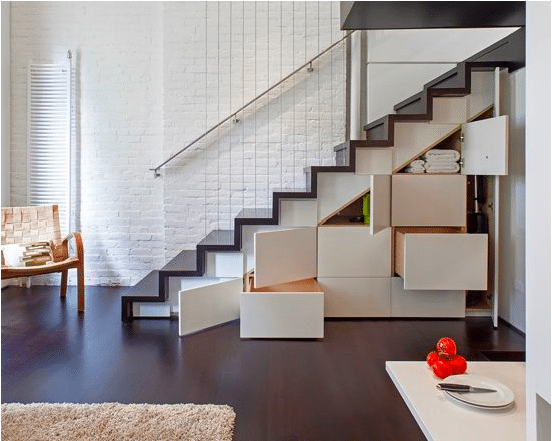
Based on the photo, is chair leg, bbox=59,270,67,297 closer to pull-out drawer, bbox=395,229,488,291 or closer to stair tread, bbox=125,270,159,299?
stair tread, bbox=125,270,159,299

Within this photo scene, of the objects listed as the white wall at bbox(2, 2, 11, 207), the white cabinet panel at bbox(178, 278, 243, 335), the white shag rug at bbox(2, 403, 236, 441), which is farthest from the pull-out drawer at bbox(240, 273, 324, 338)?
the white wall at bbox(2, 2, 11, 207)

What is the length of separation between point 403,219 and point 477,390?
289 centimetres

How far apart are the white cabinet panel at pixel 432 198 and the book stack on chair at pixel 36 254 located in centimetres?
285

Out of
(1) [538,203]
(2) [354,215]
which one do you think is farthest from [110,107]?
(1) [538,203]

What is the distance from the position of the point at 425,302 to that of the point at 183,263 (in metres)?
1.99

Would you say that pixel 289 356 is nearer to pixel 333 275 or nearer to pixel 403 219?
pixel 333 275

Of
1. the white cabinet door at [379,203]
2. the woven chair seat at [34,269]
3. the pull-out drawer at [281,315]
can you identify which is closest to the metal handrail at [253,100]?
the woven chair seat at [34,269]

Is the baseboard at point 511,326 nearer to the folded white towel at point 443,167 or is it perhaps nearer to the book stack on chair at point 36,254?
the folded white towel at point 443,167

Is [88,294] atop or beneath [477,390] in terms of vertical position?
beneath

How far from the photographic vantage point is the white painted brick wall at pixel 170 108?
5.13 meters

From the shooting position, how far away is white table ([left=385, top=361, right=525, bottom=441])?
3.70 ft

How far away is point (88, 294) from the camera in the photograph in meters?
5.07

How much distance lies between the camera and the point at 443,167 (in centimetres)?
416

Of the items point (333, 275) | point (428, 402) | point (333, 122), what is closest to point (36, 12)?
point (333, 122)
